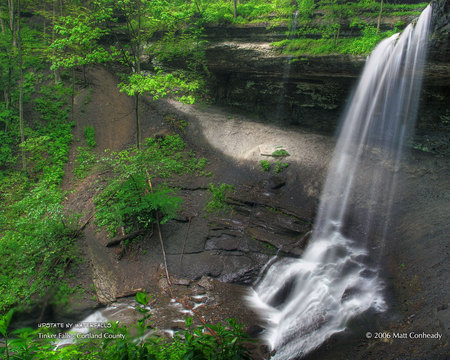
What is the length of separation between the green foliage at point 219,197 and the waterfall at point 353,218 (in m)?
3.28

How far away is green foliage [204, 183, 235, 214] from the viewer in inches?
452

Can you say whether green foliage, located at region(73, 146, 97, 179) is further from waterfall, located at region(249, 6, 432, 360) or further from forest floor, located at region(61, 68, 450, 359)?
waterfall, located at region(249, 6, 432, 360)

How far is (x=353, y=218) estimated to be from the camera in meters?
10.6

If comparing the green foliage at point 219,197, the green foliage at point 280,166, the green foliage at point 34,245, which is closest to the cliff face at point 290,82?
the green foliage at point 280,166

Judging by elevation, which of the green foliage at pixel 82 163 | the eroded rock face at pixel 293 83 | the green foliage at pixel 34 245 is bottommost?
the green foliage at pixel 34 245

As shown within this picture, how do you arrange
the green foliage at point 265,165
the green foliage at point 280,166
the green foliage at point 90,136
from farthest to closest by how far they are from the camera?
1. the green foliage at point 90,136
2. the green foliage at point 265,165
3. the green foliage at point 280,166

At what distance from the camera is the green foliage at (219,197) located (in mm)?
11492

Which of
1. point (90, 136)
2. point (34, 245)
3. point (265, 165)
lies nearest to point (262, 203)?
point (265, 165)

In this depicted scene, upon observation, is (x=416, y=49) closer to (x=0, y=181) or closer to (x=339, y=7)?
(x=339, y=7)

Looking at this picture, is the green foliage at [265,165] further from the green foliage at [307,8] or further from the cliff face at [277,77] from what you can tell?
the green foliage at [307,8]

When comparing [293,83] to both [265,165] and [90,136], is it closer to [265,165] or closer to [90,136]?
[265,165]

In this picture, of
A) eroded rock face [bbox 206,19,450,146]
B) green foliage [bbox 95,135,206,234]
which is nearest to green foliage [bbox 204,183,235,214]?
green foliage [bbox 95,135,206,234]

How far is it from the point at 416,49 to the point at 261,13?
7847mm

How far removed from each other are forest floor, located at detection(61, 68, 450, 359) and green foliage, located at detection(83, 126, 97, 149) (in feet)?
0.95
